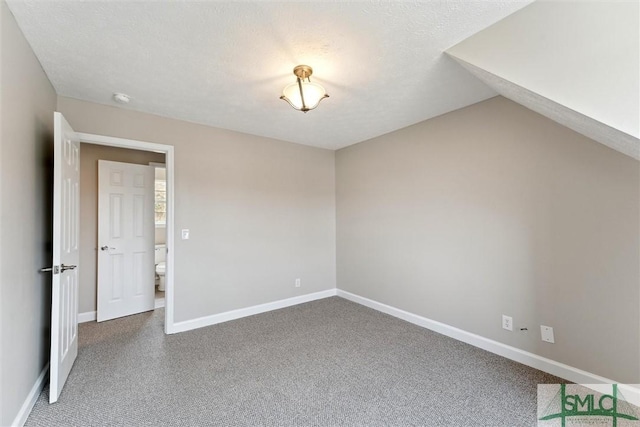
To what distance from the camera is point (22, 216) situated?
1.70m

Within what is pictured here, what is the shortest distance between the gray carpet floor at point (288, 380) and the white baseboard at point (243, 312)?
17cm

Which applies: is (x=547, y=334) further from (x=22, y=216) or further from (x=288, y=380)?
(x=22, y=216)

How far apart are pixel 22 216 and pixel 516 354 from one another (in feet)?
12.5

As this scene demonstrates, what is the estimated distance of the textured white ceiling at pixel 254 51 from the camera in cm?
150

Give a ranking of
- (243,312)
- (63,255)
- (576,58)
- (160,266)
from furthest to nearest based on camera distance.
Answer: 1. (160,266)
2. (243,312)
3. (63,255)
4. (576,58)

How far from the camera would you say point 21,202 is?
1.68 metres

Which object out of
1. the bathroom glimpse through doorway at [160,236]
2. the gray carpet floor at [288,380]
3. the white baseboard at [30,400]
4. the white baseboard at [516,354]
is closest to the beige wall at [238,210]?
the gray carpet floor at [288,380]

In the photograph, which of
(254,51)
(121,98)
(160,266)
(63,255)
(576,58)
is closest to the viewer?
(576,58)

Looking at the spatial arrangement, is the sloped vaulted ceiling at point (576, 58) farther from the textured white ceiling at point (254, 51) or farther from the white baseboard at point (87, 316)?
the white baseboard at point (87, 316)

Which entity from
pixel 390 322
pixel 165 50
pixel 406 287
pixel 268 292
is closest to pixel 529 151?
pixel 406 287

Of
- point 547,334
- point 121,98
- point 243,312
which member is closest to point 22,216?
point 121,98

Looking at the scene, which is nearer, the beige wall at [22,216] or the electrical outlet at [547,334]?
the beige wall at [22,216]

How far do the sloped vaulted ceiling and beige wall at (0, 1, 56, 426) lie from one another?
270 centimetres

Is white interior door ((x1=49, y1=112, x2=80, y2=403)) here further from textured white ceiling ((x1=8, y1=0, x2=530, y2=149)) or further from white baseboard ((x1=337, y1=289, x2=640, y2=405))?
white baseboard ((x1=337, y1=289, x2=640, y2=405))
